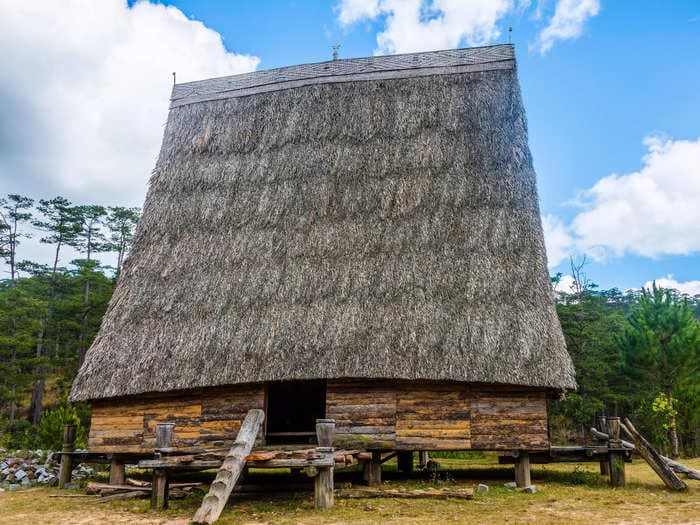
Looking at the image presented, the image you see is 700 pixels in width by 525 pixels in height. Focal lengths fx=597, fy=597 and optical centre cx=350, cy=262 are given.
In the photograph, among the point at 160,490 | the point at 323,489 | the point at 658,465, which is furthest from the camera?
the point at 658,465

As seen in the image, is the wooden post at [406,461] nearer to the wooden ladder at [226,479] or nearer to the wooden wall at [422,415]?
the wooden wall at [422,415]

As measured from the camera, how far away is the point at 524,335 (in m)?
11.4

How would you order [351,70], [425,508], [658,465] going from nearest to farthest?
1. [425,508]
2. [658,465]
3. [351,70]

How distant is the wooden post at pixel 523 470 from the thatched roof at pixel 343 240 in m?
1.63

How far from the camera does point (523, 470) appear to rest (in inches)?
453

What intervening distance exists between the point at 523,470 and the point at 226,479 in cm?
618

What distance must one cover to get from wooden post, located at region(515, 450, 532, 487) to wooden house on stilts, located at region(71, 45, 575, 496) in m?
0.28

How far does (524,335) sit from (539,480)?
356 centimetres

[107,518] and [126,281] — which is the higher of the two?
[126,281]

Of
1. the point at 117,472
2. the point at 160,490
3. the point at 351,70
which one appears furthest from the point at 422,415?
the point at 351,70

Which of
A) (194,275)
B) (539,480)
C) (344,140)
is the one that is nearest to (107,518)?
(194,275)

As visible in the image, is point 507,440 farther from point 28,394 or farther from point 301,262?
point 28,394

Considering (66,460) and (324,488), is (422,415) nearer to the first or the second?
(324,488)

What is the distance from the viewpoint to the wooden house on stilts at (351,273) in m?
11.5
